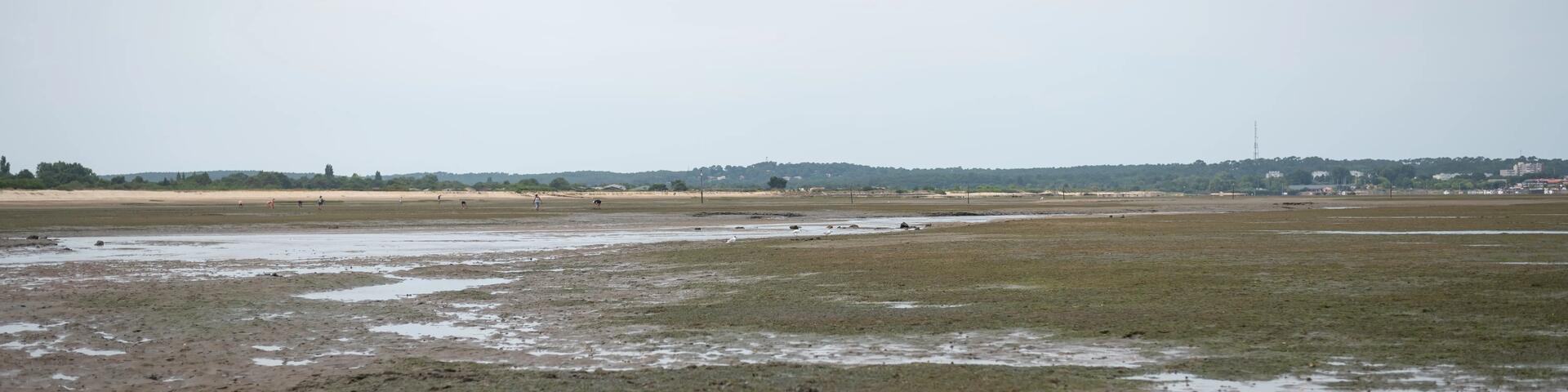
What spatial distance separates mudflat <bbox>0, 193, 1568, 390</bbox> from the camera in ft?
31.3

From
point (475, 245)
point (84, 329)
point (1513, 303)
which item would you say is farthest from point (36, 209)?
point (1513, 303)

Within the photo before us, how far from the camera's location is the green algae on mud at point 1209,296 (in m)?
10.4

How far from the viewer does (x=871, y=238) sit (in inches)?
1242

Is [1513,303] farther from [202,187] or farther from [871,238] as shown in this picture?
[202,187]

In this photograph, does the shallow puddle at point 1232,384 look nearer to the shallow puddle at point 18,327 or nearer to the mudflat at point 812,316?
the mudflat at point 812,316

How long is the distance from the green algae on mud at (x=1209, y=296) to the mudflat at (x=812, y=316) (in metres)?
0.06

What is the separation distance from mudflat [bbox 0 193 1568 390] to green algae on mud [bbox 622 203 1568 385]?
65 mm

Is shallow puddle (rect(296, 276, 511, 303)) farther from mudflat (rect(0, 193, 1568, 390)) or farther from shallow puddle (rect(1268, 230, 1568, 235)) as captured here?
shallow puddle (rect(1268, 230, 1568, 235))

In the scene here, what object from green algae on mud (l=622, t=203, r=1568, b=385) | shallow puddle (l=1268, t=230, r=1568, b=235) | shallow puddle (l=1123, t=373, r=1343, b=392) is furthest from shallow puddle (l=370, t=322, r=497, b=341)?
shallow puddle (l=1268, t=230, r=1568, b=235)

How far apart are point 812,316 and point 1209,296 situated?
5.07 m

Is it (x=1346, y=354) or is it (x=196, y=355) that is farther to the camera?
(x=196, y=355)

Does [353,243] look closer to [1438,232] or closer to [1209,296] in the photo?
[1209,296]

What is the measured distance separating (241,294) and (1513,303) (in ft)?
53.0

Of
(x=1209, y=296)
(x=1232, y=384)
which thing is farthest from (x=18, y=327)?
(x=1209, y=296)
